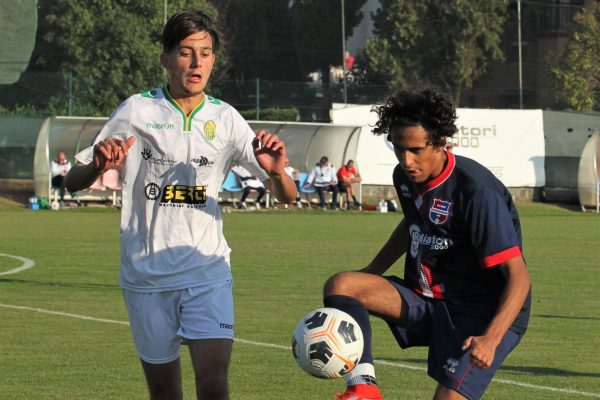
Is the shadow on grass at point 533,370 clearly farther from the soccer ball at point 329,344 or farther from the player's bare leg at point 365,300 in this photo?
the soccer ball at point 329,344

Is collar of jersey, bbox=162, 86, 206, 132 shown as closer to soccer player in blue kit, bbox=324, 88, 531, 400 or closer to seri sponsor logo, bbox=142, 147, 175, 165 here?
seri sponsor logo, bbox=142, 147, 175, 165

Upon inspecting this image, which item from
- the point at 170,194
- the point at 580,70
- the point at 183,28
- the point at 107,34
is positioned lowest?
the point at 170,194

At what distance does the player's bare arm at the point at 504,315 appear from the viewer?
5809 millimetres

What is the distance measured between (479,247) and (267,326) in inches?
282

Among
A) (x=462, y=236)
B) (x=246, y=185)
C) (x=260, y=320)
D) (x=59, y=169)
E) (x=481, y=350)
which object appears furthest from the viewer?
(x=246, y=185)

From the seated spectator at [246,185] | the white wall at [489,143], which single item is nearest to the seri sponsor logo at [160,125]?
the seated spectator at [246,185]

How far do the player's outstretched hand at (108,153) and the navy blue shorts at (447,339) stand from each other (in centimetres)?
155

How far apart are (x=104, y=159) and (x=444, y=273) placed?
5.84ft

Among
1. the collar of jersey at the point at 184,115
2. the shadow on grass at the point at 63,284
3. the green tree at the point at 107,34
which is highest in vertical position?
the green tree at the point at 107,34

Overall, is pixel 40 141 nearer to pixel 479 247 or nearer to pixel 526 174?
pixel 526 174

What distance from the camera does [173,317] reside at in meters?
6.32

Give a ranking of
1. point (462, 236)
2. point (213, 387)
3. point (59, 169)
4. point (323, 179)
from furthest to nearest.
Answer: point (323, 179)
point (59, 169)
point (462, 236)
point (213, 387)

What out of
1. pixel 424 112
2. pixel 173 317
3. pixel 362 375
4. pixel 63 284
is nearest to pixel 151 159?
pixel 173 317

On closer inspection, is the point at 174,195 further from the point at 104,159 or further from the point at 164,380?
the point at 164,380
